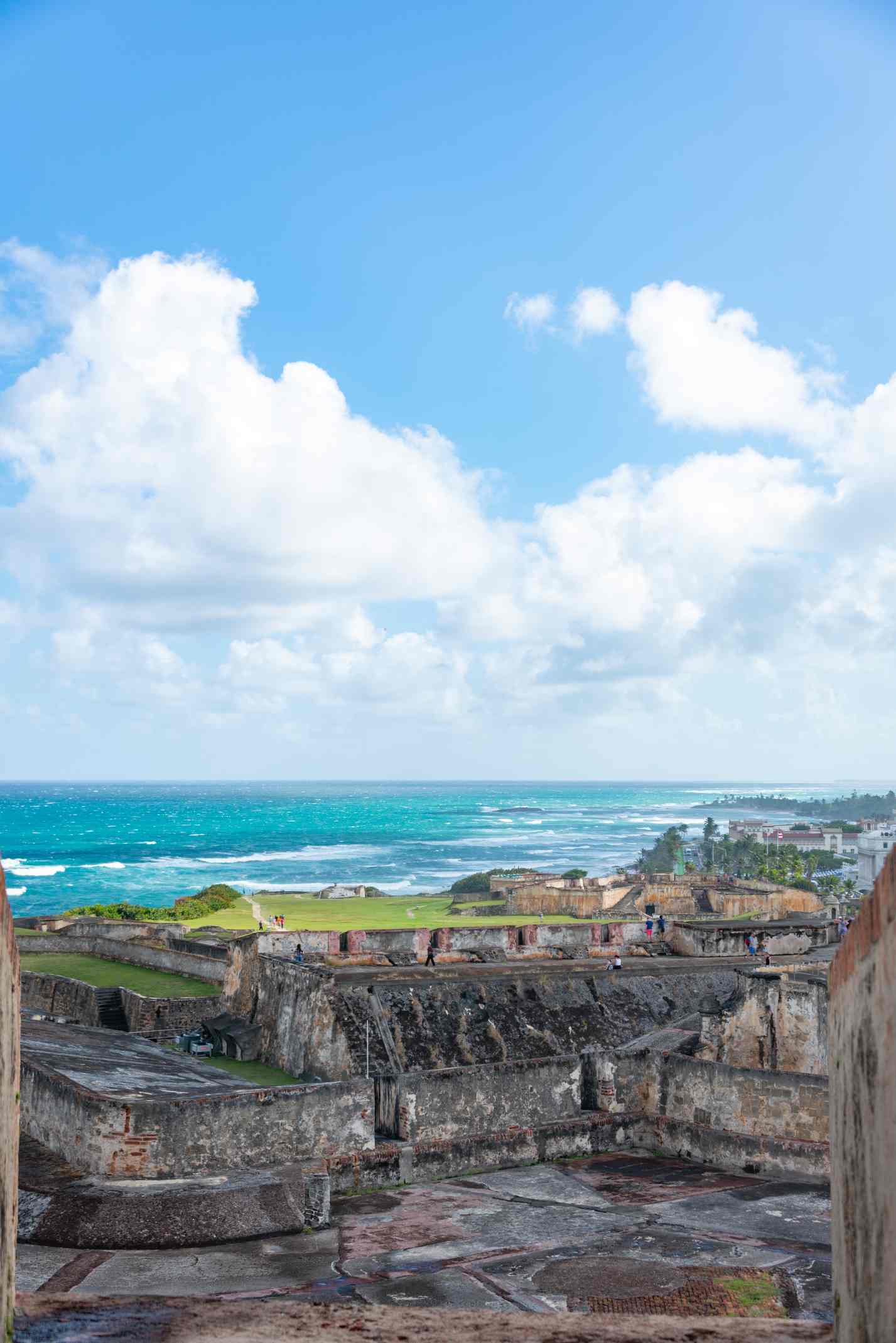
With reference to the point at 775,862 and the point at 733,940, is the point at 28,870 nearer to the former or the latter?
the point at 775,862

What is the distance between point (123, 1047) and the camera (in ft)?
64.6

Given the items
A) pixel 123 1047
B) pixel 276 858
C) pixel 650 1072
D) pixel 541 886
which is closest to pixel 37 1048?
pixel 123 1047

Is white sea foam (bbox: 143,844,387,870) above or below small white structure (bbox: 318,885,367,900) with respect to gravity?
below

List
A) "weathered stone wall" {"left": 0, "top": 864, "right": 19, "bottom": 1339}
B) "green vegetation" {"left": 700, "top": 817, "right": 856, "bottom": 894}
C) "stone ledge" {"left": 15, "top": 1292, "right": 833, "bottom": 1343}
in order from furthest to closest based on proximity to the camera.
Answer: "green vegetation" {"left": 700, "top": 817, "right": 856, "bottom": 894}
"stone ledge" {"left": 15, "top": 1292, "right": 833, "bottom": 1343}
"weathered stone wall" {"left": 0, "top": 864, "right": 19, "bottom": 1339}

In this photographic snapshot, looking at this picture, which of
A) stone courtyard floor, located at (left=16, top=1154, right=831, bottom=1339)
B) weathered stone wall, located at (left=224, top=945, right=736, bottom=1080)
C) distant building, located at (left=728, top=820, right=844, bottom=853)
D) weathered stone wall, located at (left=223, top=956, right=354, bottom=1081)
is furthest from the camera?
distant building, located at (left=728, top=820, right=844, bottom=853)

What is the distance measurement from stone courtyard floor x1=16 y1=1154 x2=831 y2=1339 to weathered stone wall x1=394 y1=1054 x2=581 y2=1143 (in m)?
0.96

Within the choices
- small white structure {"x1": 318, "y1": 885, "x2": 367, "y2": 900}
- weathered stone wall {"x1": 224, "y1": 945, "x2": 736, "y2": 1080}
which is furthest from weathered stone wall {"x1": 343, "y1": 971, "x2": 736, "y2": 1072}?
small white structure {"x1": 318, "y1": 885, "x2": 367, "y2": 900}

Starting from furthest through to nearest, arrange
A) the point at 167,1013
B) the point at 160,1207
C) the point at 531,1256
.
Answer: the point at 167,1013
the point at 160,1207
the point at 531,1256

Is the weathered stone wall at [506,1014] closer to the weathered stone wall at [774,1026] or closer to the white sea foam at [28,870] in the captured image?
the weathered stone wall at [774,1026]

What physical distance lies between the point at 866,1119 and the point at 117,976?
2828 centimetres

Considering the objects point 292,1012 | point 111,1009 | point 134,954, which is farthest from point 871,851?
point 292,1012

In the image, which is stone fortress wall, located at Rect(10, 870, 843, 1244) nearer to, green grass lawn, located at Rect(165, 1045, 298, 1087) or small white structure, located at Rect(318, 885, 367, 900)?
green grass lawn, located at Rect(165, 1045, 298, 1087)

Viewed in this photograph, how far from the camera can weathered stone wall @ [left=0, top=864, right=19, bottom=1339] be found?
4.61 metres

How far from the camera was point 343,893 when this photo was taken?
70688 mm
